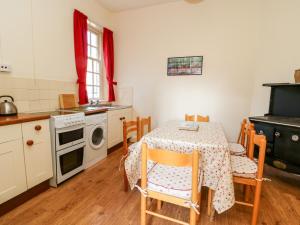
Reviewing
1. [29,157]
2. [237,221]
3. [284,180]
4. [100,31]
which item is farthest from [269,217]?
[100,31]

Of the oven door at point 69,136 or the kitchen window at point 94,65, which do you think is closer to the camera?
the oven door at point 69,136

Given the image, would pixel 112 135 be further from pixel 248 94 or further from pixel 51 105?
pixel 248 94

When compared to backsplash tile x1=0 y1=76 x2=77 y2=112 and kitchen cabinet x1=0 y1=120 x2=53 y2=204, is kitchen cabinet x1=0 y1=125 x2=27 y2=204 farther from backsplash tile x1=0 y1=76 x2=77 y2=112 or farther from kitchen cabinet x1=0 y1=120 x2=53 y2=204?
backsplash tile x1=0 y1=76 x2=77 y2=112

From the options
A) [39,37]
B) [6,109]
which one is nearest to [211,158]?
[6,109]

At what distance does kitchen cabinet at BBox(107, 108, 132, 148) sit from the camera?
9.93ft

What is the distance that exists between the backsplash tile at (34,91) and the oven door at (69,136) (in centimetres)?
62

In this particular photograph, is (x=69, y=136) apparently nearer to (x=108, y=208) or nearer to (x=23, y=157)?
(x=23, y=157)

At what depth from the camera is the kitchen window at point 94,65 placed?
3405mm

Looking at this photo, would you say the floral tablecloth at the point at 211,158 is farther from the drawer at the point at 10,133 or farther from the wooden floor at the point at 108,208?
the drawer at the point at 10,133

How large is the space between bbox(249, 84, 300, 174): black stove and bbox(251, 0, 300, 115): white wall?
0.22 m

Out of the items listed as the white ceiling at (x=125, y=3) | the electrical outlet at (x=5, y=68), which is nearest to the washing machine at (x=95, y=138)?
the electrical outlet at (x=5, y=68)

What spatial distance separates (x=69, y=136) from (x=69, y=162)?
1.12 feet

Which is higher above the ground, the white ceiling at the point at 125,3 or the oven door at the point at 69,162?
the white ceiling at the point at 125,3

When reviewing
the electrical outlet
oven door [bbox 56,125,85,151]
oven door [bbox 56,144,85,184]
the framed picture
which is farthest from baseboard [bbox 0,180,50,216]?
the framed picture
